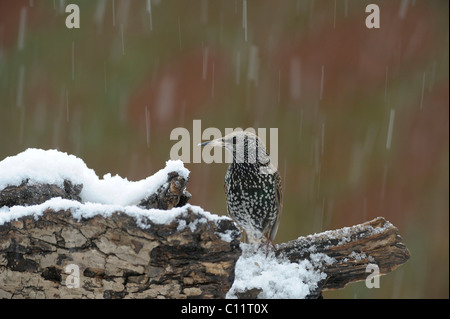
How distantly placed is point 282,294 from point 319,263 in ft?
1.02

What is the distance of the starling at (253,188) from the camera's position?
2.97 metres

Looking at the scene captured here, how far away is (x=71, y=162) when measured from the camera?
2.22m

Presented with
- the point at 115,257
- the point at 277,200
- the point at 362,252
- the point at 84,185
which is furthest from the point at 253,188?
the point at 115,257

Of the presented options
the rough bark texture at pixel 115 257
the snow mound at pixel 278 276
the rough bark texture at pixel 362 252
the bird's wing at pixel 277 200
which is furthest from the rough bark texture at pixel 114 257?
the bird's wing at pixel 277 200

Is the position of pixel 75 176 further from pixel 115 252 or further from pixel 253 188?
pixel 253 188

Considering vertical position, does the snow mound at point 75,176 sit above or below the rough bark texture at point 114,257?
above

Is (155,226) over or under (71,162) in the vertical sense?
under

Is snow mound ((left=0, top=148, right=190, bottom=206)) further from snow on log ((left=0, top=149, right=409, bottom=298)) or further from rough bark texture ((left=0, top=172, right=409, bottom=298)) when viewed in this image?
rough bark texture ((left=0, top=172, right=409, bottom=298))

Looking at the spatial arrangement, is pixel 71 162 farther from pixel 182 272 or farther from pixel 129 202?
pixel 182 272

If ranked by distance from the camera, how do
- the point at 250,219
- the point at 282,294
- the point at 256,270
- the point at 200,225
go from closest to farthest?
the point at 200,225 → the point at 282,294 → the point at 256,270 → the point at 250,219

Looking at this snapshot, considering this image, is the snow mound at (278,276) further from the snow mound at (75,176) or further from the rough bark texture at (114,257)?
the snow mound at (75,176)

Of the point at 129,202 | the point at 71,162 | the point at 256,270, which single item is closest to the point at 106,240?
the point at 129,202

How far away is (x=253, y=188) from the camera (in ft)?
9.92

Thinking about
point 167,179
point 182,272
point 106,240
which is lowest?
point 182,272
